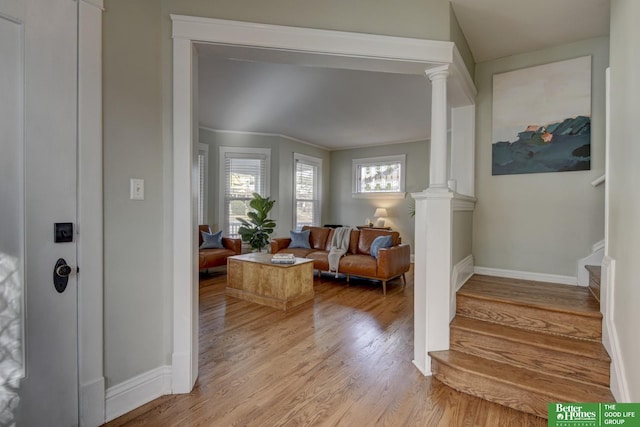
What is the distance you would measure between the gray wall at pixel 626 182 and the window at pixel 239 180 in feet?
18.2

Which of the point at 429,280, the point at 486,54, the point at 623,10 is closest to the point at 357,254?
the point at 429,280

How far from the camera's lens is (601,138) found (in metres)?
2.57

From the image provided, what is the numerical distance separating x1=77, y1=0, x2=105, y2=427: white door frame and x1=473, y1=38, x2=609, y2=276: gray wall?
311 centimetres

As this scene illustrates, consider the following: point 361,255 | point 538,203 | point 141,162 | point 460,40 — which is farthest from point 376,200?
point 141,162

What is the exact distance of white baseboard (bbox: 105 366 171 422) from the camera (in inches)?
63.6

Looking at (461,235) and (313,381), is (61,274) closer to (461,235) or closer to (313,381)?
(313,381)

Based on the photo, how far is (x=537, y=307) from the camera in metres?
2.09

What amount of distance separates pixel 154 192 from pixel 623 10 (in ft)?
9.04

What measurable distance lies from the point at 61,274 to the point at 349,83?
347 centimetres

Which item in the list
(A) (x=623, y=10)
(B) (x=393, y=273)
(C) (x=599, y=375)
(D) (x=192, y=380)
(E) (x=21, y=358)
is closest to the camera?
(E) (x=21, y=358)

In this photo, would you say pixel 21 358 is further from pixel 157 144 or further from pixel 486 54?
pixel 486 54

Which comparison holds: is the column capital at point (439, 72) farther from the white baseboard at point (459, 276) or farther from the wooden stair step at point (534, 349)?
the wooden stair step at point (534, 349)

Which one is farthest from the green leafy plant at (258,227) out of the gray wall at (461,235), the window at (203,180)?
the gray wall at (461,235)

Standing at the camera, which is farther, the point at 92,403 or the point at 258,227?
the point at 258,227
